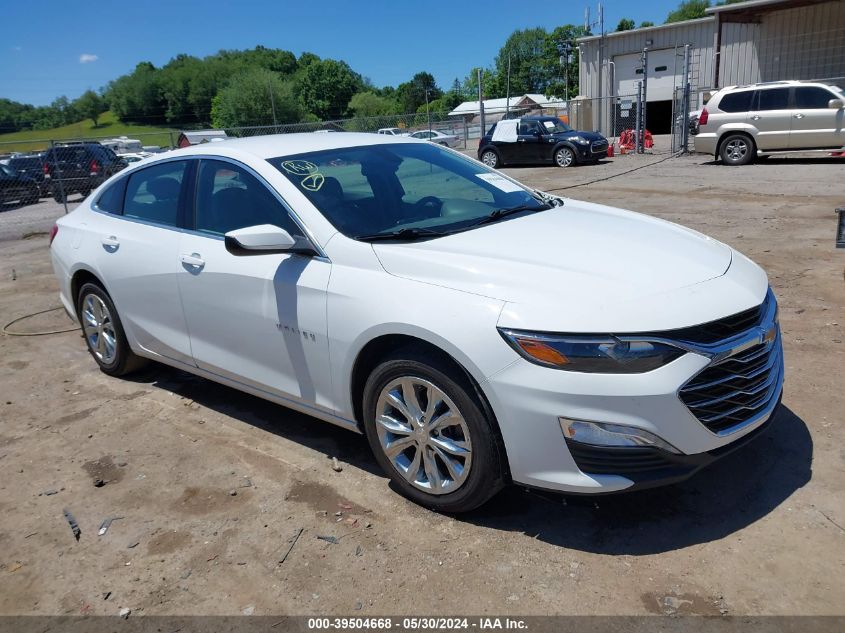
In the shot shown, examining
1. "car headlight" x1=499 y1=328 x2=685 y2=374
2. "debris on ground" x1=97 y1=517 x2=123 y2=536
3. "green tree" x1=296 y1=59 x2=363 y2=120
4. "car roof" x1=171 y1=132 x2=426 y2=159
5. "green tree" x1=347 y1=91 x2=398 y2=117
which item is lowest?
"debris on ground" x1=97 y1=517 x2=123 y2=536

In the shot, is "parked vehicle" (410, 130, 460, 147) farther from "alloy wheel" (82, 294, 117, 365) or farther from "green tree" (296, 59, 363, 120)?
"green tree" (296, 59, 363, 120)

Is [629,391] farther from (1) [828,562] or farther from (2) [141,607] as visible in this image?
(2) [141,607]

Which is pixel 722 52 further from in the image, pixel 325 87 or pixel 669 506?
pixel 325 87

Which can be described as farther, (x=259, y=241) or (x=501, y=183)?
(x=501, y=183)

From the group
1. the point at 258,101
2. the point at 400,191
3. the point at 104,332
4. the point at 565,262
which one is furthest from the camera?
the point at 258,101

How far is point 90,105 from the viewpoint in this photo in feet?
388

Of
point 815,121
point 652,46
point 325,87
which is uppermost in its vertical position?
point 325,87

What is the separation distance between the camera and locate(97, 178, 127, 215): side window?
488cm

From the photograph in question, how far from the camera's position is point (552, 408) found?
2672mm

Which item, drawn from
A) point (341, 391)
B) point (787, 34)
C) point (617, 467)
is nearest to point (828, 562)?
point (617, 467)

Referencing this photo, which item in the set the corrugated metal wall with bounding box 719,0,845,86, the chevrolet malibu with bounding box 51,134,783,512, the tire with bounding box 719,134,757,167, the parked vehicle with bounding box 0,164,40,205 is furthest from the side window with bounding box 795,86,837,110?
the parked vehicle with bounding box 0,164,40,205

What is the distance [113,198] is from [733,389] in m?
4.22

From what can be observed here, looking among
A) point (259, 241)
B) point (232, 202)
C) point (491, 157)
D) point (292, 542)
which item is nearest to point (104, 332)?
point (232, 202)

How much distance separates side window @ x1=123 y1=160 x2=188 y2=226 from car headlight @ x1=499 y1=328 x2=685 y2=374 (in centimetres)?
265
